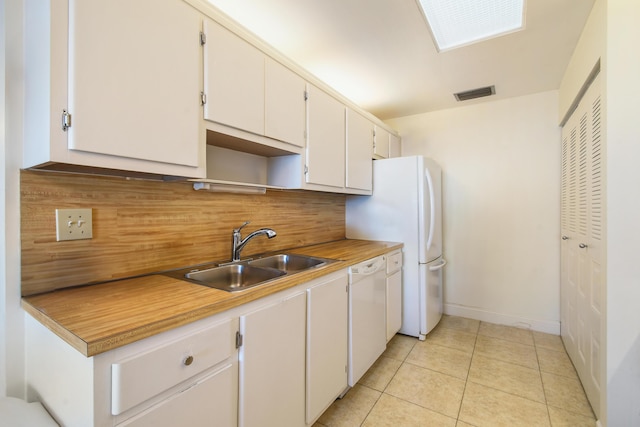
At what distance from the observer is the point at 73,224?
112 centimetres

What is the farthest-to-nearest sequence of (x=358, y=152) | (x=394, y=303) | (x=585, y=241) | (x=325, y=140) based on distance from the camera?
(x=358, y=152)
(x=394, y=303)
(x=325, y=140)
(x=585, y=241)

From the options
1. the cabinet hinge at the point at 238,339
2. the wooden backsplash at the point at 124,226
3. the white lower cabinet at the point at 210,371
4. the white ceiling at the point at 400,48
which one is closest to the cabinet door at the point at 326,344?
the white lower cabinet at the point at 210,371

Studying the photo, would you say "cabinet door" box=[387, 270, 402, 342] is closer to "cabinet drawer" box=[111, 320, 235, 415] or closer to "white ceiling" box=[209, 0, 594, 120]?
"cabinet drawer" box=[111, 320, 235, 415]

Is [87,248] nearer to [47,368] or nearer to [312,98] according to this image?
[47,368]

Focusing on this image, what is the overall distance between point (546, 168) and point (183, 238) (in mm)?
3246

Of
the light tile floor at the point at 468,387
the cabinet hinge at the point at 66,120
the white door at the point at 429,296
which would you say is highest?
the cabinet hinge at the point at 66,120

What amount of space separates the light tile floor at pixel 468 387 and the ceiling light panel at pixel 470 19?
2372 mm

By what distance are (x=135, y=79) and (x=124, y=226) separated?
642 mm

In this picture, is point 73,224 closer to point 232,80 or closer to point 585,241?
point 232,80

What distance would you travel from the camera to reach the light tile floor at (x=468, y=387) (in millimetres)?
1638

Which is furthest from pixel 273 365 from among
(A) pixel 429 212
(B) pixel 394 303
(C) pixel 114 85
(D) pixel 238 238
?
(A) pixel 429 212

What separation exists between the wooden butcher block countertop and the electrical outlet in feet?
0.69

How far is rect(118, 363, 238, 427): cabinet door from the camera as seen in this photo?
0.79 m

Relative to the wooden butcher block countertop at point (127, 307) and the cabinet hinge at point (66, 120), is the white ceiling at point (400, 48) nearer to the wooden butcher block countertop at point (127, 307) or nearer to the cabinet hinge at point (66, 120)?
the cabinet hinge at point (66, 120)
